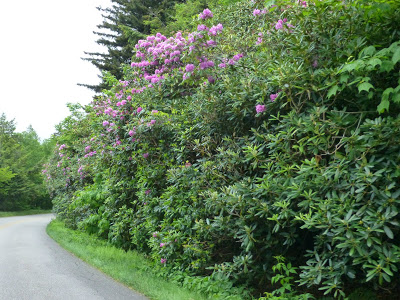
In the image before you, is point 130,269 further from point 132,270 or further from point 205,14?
point 205,14

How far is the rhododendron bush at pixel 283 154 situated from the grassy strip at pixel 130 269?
32 centimetres

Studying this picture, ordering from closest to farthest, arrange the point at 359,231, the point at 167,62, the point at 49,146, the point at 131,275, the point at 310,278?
the point at 359,231, the point at 310,278, the point at 131,275, the point at 167,62, the point at 49,146

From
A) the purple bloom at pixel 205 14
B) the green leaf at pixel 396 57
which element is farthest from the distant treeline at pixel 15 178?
the green leaf at pixel 396 57

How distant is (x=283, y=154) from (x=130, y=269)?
167 inches

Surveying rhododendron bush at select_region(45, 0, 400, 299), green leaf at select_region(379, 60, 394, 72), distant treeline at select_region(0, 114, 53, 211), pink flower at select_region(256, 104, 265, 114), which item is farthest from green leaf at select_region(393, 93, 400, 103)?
distant treeline at select_region(0, 114, 53, 211)

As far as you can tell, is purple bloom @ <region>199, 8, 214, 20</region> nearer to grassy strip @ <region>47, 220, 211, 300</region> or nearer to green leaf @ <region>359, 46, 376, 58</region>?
green leaf @ <region>359, 46, 376, 58</region>

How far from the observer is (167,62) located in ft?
29.0

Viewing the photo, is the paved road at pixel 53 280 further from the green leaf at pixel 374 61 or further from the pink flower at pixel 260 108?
the green leaf at pixel 374 61

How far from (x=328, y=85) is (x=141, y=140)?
15.4ft

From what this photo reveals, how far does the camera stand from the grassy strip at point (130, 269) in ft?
18.2

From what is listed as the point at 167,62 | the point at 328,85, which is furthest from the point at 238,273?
the point at 167,62

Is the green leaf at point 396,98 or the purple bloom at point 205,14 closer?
the green leaf at point 396,98

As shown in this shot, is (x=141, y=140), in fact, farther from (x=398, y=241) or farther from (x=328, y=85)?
(x=398, y=241)

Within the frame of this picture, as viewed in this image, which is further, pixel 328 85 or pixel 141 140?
pixel 141 140
